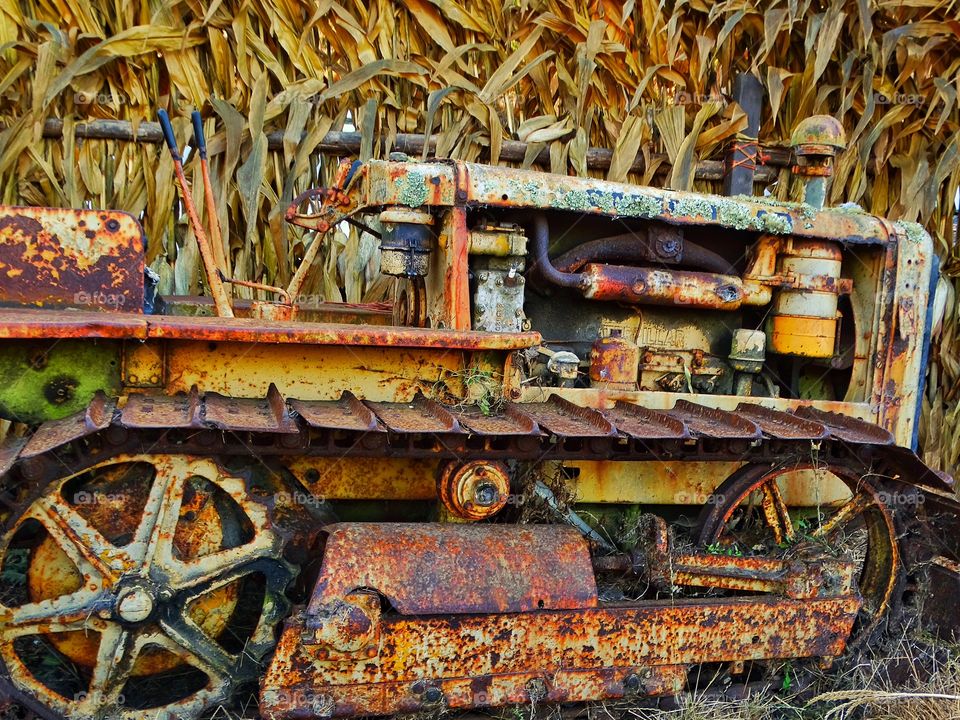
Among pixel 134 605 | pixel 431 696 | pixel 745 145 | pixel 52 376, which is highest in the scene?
pixel 745 145

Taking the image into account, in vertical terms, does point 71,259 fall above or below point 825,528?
above

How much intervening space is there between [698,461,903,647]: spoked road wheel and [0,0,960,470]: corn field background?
99.8 inches

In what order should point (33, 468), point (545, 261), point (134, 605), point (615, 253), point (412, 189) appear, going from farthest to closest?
point (615, 253) < point (545, 261) < point (412, 189) < point (134, 605) < point (33, 468)

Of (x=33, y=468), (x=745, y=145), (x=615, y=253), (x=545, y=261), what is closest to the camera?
(x=33, y=468)

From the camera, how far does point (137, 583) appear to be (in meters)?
2.45

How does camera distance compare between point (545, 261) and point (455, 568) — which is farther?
point (545, 261)

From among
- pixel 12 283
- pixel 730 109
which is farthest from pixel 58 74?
pixel 730 109

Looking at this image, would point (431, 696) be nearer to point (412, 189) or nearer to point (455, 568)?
point (455, 568)

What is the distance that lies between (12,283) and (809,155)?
334 centimetres

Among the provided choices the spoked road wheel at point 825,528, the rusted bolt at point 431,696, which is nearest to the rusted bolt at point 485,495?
the rusted bolt at point 431,696

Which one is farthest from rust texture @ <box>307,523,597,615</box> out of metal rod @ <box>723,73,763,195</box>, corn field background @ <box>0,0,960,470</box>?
metal rod @ <box>723,73,763,195</box>

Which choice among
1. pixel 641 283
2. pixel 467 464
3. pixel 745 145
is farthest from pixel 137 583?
pixel 745 145

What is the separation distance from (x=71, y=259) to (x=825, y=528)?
2.93 metres

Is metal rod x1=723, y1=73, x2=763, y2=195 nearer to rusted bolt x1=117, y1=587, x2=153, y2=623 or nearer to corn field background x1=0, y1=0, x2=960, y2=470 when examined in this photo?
corn field background x1=0, y1=0, x2=960, y2=470
